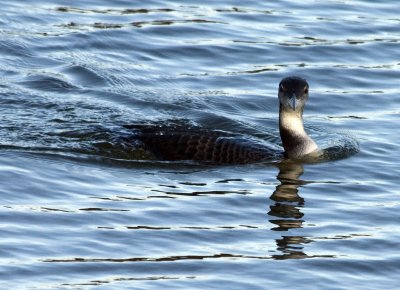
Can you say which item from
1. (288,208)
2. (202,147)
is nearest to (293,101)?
(202,147)

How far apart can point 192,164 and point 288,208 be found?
1524 mm

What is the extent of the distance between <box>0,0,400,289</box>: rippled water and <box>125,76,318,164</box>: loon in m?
0.20

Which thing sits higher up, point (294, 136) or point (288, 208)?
point (294, 136)

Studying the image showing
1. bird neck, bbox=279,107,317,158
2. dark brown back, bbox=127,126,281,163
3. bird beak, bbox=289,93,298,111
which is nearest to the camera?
dark brown back, bbox=127,126,281,163

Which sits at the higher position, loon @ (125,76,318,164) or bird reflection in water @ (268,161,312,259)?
loon @ (125,76,318,164)

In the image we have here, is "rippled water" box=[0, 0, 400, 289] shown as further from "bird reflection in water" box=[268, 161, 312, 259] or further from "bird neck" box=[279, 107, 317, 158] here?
"bird neck" box=[279, 107, 317, 158]

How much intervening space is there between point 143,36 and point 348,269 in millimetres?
8200

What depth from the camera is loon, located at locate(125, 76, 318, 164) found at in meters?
12.5

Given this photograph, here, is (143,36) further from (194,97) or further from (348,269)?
(348,269)

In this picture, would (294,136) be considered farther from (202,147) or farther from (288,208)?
(288,208)

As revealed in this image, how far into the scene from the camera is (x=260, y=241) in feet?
33.1

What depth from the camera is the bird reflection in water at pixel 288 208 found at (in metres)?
9.98

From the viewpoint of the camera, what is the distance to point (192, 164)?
12.4 meters

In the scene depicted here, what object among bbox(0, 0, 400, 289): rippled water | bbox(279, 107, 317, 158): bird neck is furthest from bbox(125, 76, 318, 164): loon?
bbox(0, 0, 400, 289): rippled water
